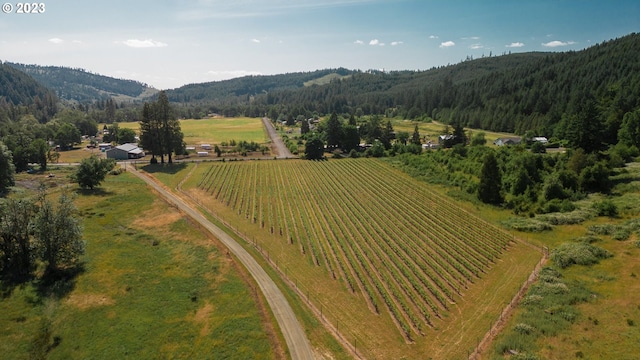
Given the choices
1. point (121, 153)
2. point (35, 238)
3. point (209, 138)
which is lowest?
point (35, 238)

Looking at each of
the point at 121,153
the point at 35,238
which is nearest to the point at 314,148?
the point at 121,153

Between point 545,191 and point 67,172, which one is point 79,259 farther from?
point 545,191

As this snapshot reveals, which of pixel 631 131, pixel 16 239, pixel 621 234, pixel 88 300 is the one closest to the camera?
pixel 88 300

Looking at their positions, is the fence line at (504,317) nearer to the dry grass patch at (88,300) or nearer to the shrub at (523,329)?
the shrub at (523,329)

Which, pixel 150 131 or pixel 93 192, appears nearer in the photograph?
pixel 93 192

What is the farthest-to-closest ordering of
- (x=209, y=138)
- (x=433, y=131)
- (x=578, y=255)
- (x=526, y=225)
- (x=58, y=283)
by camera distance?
(x=433, y=131)
(x=209, y=138)
(x=526, y=225)
(x=578, y=255)
(x=58, y=283)

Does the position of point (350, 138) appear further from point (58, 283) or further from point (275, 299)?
point (58, 283)

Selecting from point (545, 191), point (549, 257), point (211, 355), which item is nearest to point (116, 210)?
point (211, 355)
